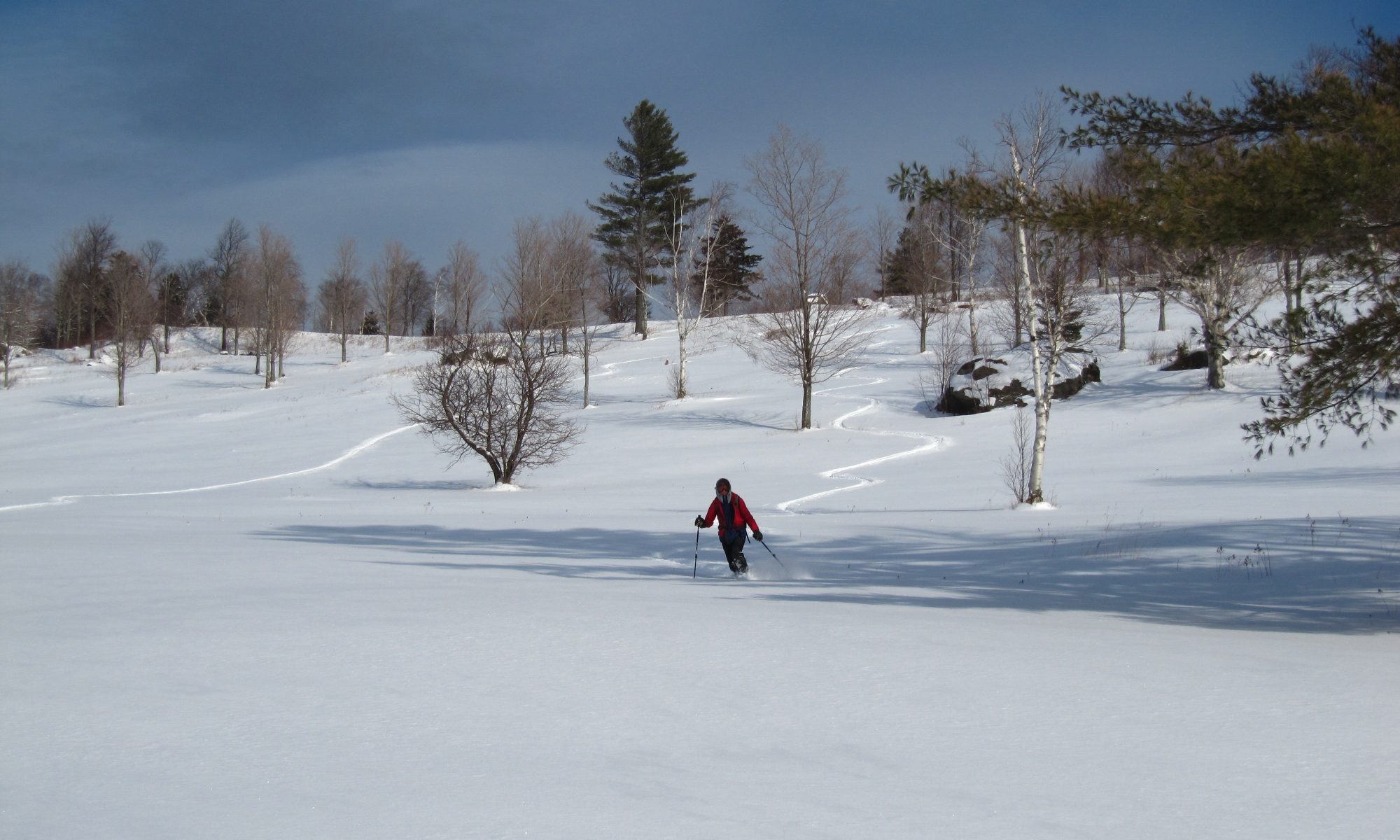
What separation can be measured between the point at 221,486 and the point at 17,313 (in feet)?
197

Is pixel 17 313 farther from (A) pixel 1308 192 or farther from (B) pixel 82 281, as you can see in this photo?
(A) pixel 1308 192

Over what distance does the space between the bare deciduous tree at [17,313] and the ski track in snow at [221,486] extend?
1665 inches

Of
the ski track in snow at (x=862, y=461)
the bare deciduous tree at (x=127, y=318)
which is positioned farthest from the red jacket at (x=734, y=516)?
the bare deciduous tree at (x=127, y=318)

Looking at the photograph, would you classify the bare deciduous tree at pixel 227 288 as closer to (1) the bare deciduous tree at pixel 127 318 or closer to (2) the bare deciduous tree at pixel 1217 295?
(1) the bare deciduous tree at pixel 127 318

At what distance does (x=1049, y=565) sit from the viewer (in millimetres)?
12055

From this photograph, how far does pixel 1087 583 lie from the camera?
35.4ft

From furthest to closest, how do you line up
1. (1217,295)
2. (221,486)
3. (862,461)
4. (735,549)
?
(1217,295), (221,486), (862,461), (735,549)

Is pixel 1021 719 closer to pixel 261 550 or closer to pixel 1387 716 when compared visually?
pixel 1387 716

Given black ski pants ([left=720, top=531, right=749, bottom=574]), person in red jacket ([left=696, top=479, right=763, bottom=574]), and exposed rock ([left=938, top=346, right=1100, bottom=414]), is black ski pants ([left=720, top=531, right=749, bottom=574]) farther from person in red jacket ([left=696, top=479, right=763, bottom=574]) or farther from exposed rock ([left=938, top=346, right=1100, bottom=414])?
exposed rock ([left=938, top=346, right=1100, bottom=414])

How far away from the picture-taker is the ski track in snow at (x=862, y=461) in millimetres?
21781

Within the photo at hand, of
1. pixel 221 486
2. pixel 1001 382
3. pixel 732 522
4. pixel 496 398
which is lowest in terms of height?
pixel 221 486

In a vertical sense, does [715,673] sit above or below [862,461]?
above

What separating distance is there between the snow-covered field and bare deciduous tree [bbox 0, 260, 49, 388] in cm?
6184

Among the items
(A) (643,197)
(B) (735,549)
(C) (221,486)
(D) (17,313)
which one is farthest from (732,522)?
(D) (17,313)
